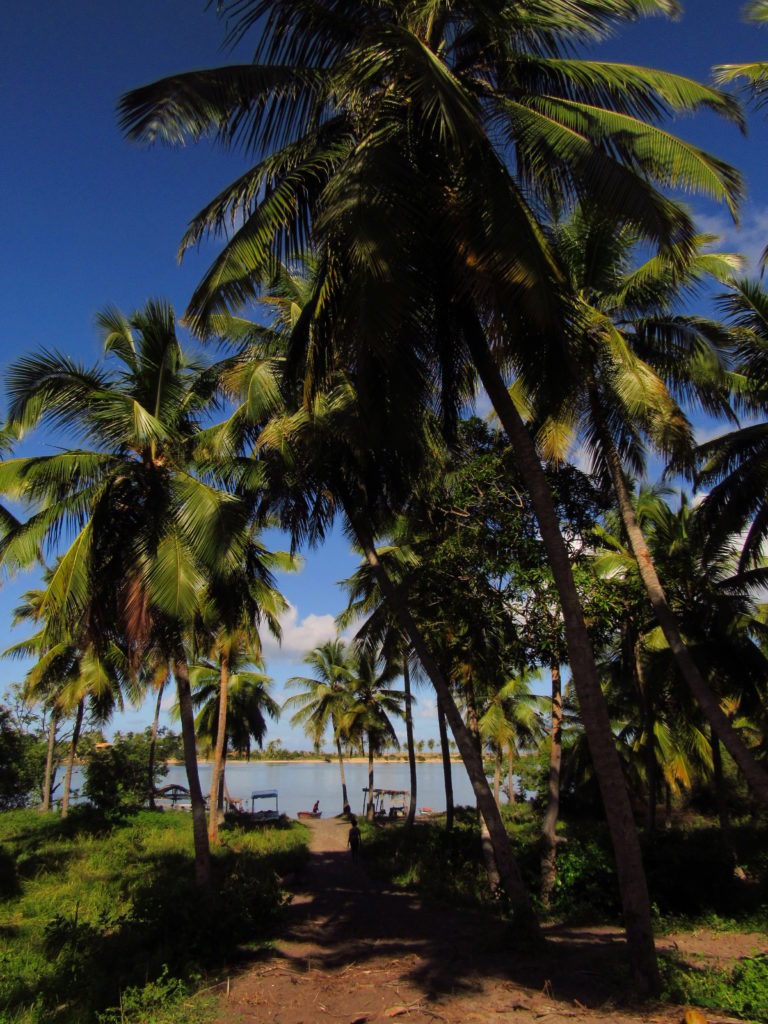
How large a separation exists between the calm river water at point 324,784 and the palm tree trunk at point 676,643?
98.9ft

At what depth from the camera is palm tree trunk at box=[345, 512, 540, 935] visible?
359 inches

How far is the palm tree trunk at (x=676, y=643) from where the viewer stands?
8.63 metres

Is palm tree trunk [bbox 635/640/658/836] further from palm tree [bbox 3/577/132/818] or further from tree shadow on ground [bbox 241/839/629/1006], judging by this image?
palm tree [bbox 3/577/132/818]

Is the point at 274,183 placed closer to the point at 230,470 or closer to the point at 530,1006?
the point at 230,470

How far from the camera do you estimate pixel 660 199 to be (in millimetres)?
5973

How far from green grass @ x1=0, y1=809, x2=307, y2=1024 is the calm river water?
17190 millimetres

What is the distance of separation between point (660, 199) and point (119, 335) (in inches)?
354

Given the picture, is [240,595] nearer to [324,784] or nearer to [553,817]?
[553,817]

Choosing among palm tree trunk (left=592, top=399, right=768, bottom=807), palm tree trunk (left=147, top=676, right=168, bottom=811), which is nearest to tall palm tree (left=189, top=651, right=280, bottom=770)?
palm tree trunk (left=147, top=676, right=168, bottom=811)

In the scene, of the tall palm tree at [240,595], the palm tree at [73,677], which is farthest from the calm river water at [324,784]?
the tall palm tree at [240,595]

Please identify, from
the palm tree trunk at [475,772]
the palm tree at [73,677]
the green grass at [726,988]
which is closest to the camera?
the green grass at [726,988]

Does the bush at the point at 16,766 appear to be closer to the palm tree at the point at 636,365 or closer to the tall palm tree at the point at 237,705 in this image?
the tall palm tree at the point at 237,705

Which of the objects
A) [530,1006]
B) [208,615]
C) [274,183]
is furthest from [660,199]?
[208,615]

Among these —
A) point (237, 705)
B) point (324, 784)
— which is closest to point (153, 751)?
point (237, 705)
